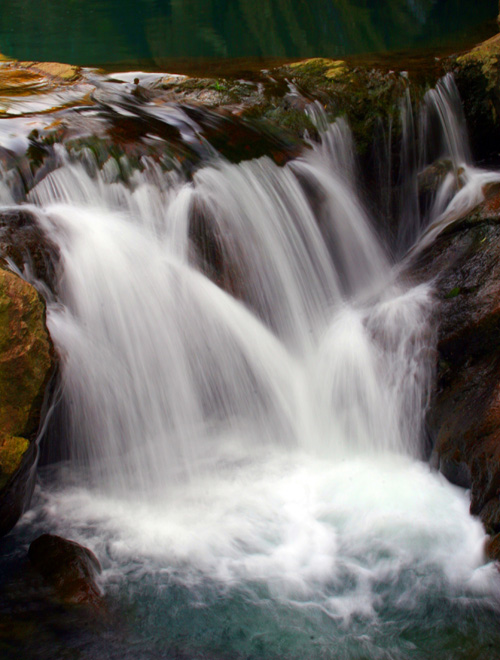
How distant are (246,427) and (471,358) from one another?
5.63ft

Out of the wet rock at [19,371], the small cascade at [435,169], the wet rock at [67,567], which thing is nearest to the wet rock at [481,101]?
the small cascade at [435,169]

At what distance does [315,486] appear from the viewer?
12.9ft

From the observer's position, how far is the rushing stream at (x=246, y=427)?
2.86 meters

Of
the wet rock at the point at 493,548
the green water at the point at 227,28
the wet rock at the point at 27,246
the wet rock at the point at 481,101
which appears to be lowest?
the wet rock at the point at 493,548

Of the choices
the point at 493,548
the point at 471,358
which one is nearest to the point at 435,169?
the point at 471,358

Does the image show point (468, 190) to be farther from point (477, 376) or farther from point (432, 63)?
point (477, 376)

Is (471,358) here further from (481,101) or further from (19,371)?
(481,101)

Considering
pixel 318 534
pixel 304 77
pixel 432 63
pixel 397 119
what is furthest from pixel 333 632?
pixel 432 63

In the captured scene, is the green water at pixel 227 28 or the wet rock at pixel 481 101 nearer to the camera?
the wet rock at pixel 481 101

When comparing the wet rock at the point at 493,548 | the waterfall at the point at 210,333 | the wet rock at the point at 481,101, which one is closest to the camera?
the wet rock at the point at 493,548

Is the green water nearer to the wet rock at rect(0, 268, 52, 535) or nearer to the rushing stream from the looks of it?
the rushing stream

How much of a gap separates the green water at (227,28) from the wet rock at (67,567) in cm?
874

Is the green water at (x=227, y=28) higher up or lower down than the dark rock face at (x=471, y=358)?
higher up

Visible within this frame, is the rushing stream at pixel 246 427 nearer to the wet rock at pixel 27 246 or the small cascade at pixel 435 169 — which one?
the wet rock at pixel 27 246
